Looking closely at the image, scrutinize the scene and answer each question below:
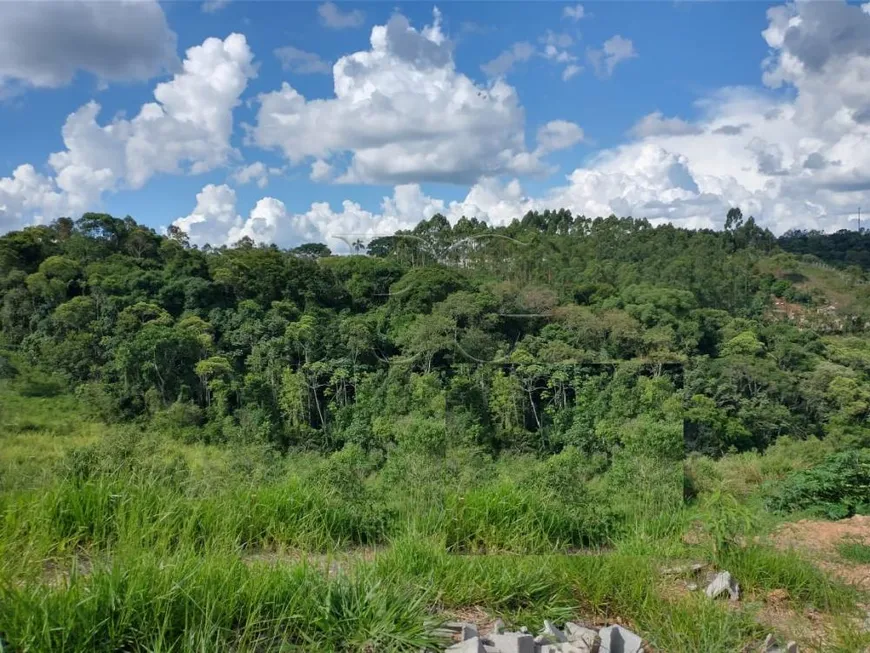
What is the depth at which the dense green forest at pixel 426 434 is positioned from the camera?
1.83m

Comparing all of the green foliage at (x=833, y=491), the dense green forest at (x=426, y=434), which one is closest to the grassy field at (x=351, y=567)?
the dense green forest at (x=426, y=434)

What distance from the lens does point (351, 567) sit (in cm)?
203

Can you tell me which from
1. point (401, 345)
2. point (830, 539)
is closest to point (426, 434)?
point (830, 539)

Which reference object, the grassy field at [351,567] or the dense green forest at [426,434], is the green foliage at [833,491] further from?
the grassy field at [351,567]

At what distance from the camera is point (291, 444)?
22.5 m

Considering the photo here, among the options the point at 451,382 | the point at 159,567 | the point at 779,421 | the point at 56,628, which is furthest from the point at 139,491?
the point at 779,421

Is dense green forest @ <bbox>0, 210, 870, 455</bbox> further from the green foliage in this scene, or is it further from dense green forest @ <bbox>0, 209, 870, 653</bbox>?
the green foliage

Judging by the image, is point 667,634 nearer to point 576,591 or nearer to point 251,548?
point 576,591

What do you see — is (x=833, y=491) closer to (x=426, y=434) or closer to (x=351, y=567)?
(x=426, y=434)

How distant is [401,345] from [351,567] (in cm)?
2534

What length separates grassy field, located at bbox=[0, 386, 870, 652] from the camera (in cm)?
160

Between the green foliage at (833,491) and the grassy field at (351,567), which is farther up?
the grassy field at (351,567)

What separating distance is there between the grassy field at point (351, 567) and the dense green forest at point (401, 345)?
1390 centimetres

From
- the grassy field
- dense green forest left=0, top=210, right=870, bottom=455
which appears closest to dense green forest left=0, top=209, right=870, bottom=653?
the grassy field
